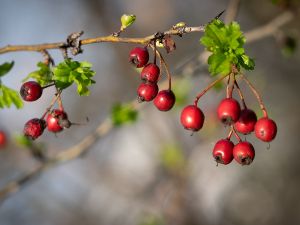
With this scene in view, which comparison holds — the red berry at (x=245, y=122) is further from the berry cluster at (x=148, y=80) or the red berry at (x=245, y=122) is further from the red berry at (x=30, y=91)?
the red berry at (x=30, y=91)

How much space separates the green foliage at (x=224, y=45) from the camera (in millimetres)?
2143

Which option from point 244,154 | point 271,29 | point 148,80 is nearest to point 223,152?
point 244,154

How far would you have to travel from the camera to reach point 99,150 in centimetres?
1029

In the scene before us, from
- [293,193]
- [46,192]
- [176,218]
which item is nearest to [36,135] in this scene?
[176,218]

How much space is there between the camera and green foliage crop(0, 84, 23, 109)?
2.38 metres

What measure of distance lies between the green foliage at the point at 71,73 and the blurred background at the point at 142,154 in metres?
5.33

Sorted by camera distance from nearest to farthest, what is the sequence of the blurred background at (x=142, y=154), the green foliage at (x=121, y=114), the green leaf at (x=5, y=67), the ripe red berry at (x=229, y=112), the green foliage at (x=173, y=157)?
the ripe red berry at (x=229, y=112) → the green leaf at (x=5, y=67) → the green foliage at (x=121, y=114) → the green foliage at (x=173, y=157) → the blurred background at (x=142, y=154)

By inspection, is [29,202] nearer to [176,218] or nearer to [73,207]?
[73,207]

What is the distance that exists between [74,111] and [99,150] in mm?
1548

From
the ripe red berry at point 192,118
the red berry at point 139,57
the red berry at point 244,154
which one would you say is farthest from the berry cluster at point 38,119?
the red berry at point 244,154

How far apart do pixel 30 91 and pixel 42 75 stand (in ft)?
0.52

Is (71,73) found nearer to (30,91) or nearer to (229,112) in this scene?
(30,91)

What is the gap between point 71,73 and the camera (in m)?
2.35

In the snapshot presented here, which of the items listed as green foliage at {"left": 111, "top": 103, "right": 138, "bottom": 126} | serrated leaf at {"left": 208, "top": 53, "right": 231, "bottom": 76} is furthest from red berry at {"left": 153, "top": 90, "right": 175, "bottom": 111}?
green foliage at {"left": 111, "top": 103, "right": 138, "bottom": 126}
